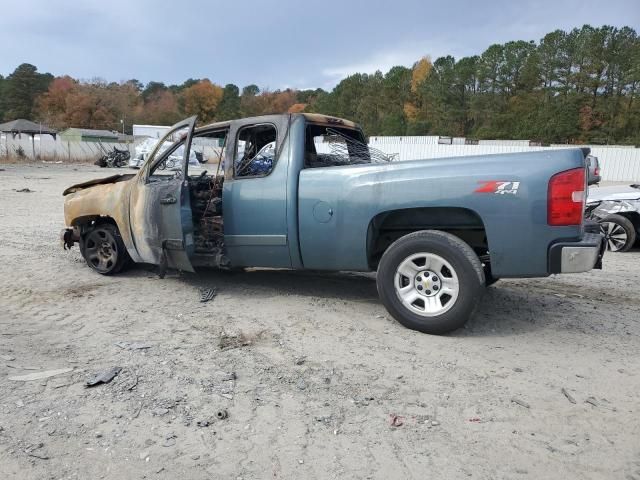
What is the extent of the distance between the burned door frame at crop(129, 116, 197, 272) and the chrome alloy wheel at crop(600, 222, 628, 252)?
723 cm

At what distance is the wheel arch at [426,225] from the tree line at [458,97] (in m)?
50.3

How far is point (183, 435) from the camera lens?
121 inches

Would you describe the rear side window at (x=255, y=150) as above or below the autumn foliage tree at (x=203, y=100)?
below

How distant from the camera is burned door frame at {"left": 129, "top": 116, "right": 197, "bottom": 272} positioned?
556cm

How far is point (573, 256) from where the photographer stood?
412cm

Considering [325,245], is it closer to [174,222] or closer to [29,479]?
[174,222]

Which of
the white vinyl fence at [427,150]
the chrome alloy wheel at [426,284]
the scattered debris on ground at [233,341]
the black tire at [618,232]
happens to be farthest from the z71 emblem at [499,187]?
the white vinyl fence at [427,150]

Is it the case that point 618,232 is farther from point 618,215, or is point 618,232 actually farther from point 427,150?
point 427,150

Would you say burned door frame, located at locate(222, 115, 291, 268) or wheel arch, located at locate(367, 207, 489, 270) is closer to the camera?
wheel arch, located at locate(367, 207, 489, 270)

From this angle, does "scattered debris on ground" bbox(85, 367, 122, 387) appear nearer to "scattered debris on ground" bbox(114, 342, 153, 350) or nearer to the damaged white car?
"scattered debris on ground" bbox(114, 342, 153, 350)

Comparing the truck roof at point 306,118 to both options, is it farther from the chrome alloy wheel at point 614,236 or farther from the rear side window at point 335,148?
the chrome alloy wheel at point 614,236

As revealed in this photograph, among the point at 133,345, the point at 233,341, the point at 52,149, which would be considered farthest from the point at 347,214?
the point at 52,149

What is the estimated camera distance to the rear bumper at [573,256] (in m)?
4.11

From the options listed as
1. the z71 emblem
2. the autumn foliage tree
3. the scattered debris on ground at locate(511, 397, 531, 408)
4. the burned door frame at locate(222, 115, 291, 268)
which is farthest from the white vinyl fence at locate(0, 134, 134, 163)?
the scattered debris on ground at locate(511, 397, 531, 408)
